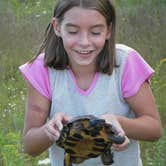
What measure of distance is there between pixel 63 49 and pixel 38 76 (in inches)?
6.9

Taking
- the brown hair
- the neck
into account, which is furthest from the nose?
the neck

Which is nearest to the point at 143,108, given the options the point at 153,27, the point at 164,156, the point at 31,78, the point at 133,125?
the point at 133,125

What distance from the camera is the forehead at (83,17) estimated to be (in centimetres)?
300

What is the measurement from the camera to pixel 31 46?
7262mm

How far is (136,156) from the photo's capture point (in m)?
3.39

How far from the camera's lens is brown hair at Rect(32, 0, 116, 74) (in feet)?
10.1

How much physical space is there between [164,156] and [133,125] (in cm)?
123

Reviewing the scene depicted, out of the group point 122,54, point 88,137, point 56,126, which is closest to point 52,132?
point 56,126

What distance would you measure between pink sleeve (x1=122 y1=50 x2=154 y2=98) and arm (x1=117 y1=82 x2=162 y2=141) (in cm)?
3

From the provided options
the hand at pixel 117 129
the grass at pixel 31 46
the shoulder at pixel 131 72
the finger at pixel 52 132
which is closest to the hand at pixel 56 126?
the finger at pixel 52 132

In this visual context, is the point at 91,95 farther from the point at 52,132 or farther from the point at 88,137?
the point at 88,137

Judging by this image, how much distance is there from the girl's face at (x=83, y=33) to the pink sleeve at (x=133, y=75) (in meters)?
0.20

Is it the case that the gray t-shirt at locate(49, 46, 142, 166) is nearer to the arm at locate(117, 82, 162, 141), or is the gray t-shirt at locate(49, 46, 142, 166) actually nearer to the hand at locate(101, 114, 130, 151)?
the arm at locate(117, 82, 162, 141)

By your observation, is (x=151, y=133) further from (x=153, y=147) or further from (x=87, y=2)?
(x=153, y=147)
